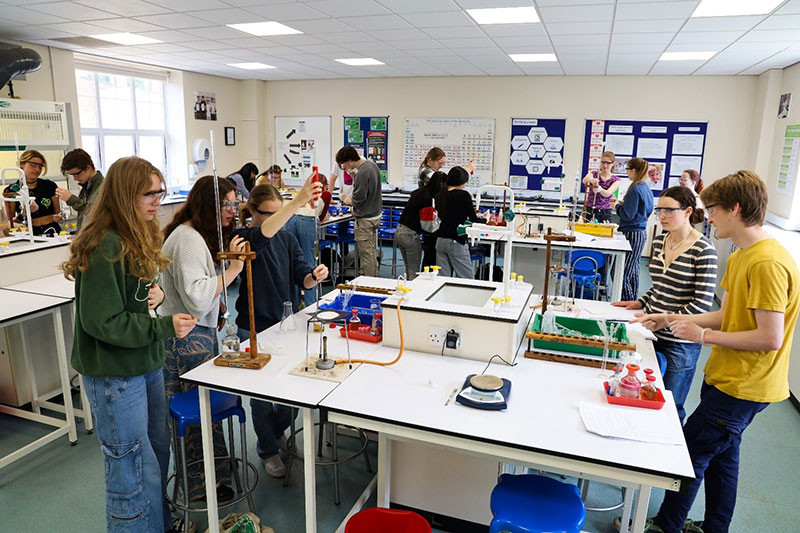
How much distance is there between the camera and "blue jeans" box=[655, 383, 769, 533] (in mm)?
1878

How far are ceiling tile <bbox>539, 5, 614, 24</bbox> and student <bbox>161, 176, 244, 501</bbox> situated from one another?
286 cm

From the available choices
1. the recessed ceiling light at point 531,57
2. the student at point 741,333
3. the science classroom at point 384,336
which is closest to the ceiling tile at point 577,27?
the science classroom at point 384,336

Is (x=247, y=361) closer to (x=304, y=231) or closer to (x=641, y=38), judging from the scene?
Answer: (x=304, y=231)

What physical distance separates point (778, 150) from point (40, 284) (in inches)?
294

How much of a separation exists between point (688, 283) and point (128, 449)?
7.34 feet

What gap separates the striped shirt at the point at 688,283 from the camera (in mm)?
2207

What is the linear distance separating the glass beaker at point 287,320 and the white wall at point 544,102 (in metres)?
6.18

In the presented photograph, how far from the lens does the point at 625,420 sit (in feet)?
5.54

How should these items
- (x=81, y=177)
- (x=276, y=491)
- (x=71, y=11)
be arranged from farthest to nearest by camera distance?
1. (x=71, y=11)
2. (x=81, y=177)
3. (x=276, y=491)

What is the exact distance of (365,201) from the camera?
5453mm

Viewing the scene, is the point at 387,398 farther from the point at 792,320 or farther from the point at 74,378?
the point at 74,378

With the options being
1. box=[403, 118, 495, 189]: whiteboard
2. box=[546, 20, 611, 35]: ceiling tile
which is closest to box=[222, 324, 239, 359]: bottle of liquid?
box=[546, 20, 611, 35]: ceiling tile

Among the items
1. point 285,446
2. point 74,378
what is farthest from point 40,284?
point 285,446

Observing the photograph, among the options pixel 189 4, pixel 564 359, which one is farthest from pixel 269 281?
pixel 189 4
